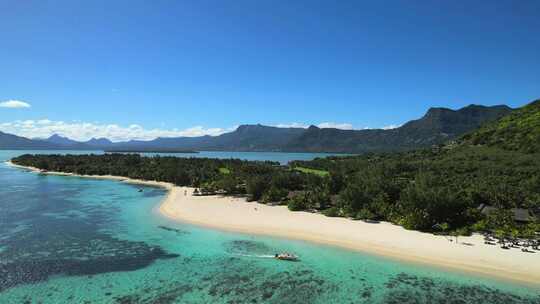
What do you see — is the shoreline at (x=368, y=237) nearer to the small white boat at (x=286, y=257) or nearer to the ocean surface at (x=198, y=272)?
the ocean surface at (x=198, y=272)

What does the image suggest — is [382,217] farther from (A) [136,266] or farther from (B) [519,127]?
(B) [519,127]

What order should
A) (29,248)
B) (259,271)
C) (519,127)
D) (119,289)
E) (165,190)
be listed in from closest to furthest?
1. (119,289)
2. (259,271)
3. (29,248)
4. (165,190)
5. (519,127)

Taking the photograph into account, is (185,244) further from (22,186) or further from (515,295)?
(22,186)

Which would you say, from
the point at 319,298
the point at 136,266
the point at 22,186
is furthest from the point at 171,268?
the point at 22,186

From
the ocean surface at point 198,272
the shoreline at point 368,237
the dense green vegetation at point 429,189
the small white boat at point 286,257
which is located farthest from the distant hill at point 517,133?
the small white boat at point 286,257

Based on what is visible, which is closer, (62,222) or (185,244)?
(185,244)

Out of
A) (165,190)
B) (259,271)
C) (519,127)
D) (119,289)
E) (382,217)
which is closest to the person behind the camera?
(119,289)

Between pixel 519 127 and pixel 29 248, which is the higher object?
pixel 519 127

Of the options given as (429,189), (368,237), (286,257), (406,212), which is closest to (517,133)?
(429,189)
